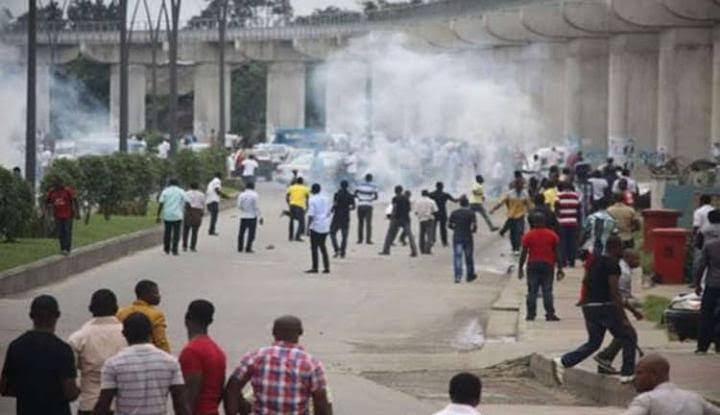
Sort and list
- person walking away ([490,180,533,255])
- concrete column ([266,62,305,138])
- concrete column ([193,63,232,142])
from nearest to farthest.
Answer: person walking away ([490,180,533,255])
concrete column ([266,62,305,138])
concrete column ([193,63,232,142])

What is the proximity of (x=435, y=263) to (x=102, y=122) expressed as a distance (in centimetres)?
9559

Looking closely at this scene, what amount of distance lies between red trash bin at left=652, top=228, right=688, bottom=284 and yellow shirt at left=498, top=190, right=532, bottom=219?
7.71m

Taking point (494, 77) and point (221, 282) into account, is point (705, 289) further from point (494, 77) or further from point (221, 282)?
point (494, 77)

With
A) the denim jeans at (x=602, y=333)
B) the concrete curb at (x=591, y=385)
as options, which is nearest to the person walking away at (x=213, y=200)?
the concrete curb at (x=591, y=385)

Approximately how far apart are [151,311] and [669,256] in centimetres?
1833

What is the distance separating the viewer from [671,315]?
79.5 ft

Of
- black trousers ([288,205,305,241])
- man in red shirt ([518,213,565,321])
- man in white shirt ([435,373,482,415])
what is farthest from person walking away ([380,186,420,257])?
man in white shirt ([435,373,482,415])

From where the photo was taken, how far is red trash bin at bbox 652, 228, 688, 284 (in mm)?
32000

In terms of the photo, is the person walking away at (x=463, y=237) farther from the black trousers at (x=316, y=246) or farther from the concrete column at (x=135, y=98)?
the concrete column at (x=135, y=98)

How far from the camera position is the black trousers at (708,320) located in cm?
2228

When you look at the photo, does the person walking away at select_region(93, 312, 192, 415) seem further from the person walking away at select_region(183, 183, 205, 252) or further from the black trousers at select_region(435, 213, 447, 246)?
the black trousers at select_region(435, 213, 447, 246)

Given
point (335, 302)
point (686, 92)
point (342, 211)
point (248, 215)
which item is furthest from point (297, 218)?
point (686, 92)

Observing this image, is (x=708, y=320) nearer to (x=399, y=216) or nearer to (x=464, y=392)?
(x=464, y=392)

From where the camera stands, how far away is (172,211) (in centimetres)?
4041
